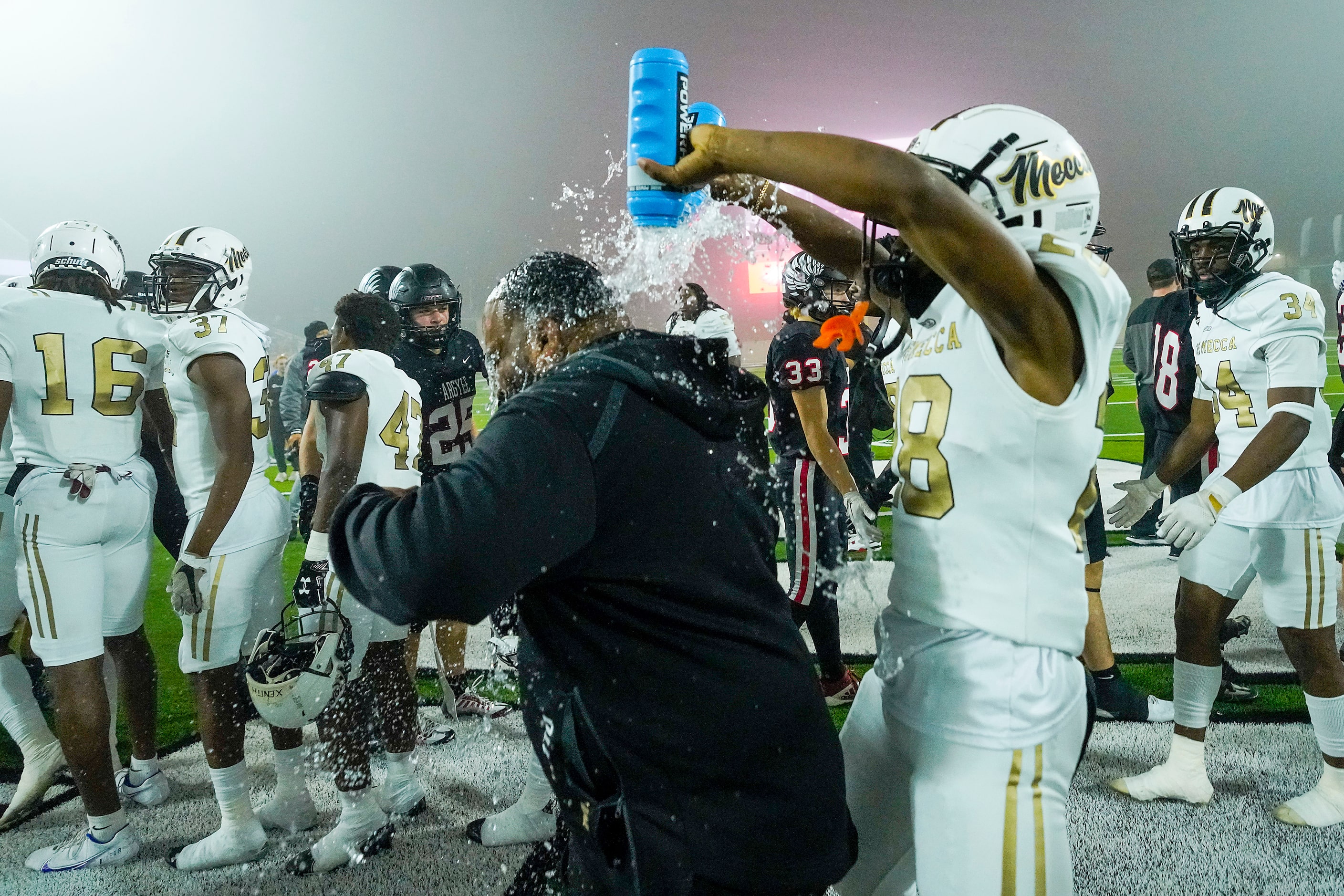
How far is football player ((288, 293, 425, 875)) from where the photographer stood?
298 centimetres

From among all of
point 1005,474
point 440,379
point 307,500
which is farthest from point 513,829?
point 1005,474

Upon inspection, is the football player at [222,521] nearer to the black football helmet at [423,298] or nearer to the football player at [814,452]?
the black football helmet at [423,298]

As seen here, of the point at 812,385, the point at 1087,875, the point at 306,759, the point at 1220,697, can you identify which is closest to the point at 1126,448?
the point at 1220,697

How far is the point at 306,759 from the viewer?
143 inches

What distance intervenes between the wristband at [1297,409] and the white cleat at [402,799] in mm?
3465

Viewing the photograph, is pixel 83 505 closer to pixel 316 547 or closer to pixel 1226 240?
pixel 316 547

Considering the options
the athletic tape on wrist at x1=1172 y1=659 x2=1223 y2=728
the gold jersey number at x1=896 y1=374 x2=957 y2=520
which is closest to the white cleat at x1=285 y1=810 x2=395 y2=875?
the gold jersey number at x1=896 y1=374 x2=957 y2=520

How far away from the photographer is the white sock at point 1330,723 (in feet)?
9.95

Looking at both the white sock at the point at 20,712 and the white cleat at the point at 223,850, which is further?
the white sock at the point at 20,712

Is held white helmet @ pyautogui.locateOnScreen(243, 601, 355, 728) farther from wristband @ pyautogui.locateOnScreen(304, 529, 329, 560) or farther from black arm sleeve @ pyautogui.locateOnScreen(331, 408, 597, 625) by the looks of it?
black arm sleeve @ pyautogui.locateOnScreen(331, 408, 597, 625)

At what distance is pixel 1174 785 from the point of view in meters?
3.15

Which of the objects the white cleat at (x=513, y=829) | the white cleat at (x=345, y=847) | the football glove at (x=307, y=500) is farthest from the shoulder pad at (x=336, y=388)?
the white cleat at (x=513, y=829)

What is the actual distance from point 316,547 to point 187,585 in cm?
47

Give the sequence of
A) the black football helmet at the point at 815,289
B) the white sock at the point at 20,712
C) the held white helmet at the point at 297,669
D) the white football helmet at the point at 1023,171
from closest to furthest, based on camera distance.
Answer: the white football helmet at the point at 1023,171 → the held white helmet at the point at 297,669 → the white sock at the point at 20,712 → the black football helmet at the point at 815,289
